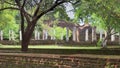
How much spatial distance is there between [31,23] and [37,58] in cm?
955

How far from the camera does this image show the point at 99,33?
7100 centimetres

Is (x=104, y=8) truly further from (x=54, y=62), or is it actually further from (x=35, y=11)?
(x=35, y=11)

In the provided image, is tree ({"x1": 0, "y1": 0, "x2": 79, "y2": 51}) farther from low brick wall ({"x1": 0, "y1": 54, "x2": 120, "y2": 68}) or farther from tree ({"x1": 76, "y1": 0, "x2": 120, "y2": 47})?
low brick wall ({"x1": 0, "y1": 54, "x2": 120, "y2": 68})

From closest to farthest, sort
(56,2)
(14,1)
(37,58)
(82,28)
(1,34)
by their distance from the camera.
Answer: (37,58)
(56,2)
(14,1)
(1,34)
(82,28)

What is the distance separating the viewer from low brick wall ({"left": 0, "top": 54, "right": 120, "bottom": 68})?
31.5 feet

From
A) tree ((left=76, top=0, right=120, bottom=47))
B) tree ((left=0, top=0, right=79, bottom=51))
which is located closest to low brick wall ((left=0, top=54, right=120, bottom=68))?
tree ((left=76, top=0, right=120, bottom=47))

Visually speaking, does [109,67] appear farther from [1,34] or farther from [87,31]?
[87,31]

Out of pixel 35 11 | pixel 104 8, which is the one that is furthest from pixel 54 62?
pixel 35 11

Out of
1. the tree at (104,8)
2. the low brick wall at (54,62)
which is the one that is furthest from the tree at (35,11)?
the low brick wall at (54,62)

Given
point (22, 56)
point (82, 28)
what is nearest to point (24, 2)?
point (22, 56)

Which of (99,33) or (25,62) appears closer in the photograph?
(25,62)

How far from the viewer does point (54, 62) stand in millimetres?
10695

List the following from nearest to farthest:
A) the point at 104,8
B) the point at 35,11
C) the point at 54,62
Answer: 1. the point at 54,62
2. the point at 104,8
3. the point at 35,11

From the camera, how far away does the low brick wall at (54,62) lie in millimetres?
9609
